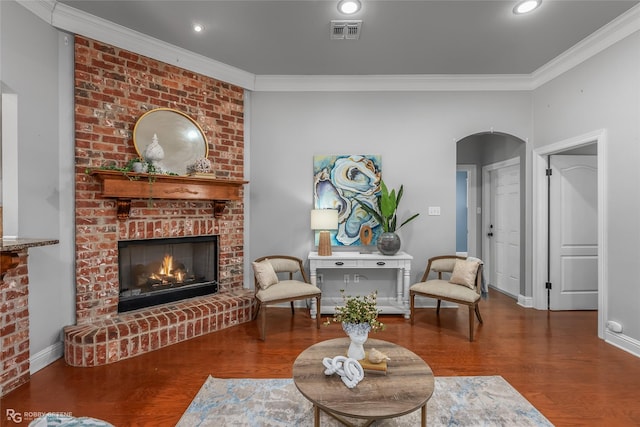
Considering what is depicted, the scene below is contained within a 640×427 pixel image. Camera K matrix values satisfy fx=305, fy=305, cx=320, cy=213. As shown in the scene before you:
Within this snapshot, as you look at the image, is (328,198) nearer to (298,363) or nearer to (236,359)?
(236,359)

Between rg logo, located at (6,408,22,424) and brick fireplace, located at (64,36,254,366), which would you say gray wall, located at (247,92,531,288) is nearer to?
brick fireplace, located at (64,36,254,366)

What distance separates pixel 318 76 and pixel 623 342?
162 inches

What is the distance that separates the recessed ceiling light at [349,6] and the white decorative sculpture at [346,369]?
2598 mm

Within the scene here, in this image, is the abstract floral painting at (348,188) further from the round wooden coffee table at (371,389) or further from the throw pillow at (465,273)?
the round wooden coffee table at (371,389)

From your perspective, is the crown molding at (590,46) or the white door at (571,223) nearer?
the crown molding at (590,46)

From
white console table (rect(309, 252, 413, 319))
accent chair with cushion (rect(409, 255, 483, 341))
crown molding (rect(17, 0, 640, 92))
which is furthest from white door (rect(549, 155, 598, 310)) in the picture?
white console table (rect(309, 252, 413, 319))

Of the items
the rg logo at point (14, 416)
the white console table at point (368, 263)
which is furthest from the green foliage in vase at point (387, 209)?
the rg logo at point (14, 416)

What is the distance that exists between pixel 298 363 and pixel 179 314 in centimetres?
170

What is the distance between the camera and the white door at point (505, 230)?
429cm

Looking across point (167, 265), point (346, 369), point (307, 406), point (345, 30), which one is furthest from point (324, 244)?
point (345, 30)

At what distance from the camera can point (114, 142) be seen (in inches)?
112

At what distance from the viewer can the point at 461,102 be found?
3891mm

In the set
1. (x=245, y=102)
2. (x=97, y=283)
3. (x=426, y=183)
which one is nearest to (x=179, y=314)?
(x=97, y=283)

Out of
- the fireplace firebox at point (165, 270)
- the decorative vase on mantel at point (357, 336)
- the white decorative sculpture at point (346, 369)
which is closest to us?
the white decorative sculpture at point (346, 369)
